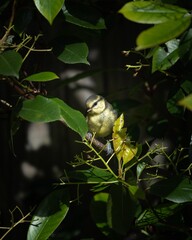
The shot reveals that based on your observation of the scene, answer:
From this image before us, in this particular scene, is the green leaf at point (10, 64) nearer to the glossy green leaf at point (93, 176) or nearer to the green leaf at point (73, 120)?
the green leaf at point (73, 120)

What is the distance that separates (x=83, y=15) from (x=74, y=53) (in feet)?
0.29

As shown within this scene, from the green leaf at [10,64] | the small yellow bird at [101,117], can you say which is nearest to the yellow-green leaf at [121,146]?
the green leaf at [10,64]

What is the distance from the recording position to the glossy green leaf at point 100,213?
1.09m

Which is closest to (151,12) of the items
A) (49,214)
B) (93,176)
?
(93,176)

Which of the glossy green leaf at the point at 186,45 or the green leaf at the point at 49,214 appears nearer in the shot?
the glossy green leaf at the point at 186,45

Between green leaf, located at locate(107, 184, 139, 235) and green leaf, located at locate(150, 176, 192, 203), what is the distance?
6 cm

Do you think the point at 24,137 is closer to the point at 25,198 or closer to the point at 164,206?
the point at 25,198

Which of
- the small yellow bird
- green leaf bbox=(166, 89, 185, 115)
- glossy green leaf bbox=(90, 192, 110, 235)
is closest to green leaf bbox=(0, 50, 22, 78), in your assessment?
green leaf bbox=(166, 89, 185, 115)

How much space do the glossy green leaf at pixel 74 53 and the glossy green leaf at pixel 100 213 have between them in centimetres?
37

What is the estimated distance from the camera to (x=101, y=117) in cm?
142

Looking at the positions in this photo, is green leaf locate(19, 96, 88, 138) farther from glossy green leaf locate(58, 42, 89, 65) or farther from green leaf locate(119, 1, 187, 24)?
green leaf locate(119, 1, 187, 24)

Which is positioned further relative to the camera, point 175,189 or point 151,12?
point 175,189

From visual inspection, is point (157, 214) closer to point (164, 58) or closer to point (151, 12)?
point (164, 58)

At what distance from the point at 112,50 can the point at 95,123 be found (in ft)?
1.85
